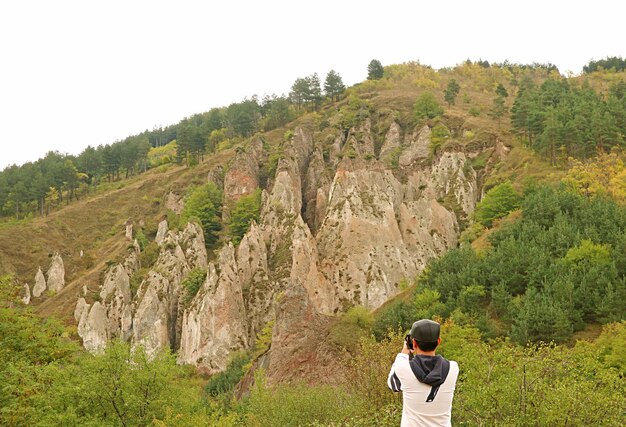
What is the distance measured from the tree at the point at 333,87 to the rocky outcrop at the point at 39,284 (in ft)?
258

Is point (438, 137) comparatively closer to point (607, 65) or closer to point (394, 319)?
point (394, 319)

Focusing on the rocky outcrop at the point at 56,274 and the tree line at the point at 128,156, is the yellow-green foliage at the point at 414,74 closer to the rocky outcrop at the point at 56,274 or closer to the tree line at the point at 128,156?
the tree line at the point at 128,156

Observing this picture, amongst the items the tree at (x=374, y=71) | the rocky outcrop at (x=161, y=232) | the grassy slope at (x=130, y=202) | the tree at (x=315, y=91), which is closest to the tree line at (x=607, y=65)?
the grassy slope at (x=130, y=202)

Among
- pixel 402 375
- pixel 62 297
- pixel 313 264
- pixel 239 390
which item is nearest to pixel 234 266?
pixel 313 264

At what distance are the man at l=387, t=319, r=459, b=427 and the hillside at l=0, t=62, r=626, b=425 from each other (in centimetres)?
1385

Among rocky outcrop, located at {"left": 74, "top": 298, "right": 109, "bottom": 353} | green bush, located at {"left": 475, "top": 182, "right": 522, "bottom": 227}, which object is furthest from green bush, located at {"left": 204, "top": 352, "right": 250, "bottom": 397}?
green bush, located at {"left": 475, "top": 182, "right": 522, "bottom": 227}

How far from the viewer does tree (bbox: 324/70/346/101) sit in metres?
124

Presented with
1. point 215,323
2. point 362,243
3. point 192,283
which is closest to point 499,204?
point 362,243

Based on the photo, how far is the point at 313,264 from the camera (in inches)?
2378

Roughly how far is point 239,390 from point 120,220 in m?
56.0

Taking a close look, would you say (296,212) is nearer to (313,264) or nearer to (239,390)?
(313,264)

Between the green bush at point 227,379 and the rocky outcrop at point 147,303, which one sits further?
the rocky outcrop at point 147,303

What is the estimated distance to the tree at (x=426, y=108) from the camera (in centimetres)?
9256

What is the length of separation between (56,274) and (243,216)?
29827mm
